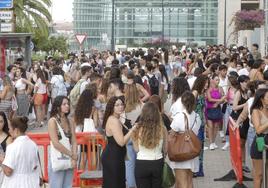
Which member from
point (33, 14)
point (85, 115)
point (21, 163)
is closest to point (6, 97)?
point (85, 115)

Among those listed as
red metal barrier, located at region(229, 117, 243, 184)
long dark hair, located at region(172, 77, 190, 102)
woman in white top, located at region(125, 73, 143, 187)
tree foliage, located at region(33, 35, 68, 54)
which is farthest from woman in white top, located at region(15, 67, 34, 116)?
tree foliage, located at region(33, 35, 68, 54)

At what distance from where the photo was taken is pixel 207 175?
12.4 m

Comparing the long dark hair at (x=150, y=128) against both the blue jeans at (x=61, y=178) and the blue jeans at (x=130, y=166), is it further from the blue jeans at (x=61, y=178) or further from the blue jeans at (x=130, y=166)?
the blue jeans at (x=130, y=166)

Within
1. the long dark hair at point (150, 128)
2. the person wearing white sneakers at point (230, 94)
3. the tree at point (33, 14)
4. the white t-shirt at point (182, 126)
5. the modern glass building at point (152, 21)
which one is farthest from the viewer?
the modern glass building at point (152, 21)

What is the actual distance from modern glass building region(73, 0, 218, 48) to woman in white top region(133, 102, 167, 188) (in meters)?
95.1

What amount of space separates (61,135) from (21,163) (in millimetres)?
1053

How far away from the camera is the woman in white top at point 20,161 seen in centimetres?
770

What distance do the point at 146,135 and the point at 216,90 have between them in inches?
251

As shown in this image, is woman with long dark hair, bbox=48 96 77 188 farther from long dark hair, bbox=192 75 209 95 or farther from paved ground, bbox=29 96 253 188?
long dark hair, bbox=192 75 209 95

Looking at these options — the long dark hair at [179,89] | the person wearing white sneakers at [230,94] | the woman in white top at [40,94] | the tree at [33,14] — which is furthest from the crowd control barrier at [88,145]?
the tree at [33,14]

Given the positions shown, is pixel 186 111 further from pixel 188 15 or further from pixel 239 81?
pixel 188 15

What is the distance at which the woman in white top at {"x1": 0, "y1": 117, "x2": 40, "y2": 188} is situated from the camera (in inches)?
303

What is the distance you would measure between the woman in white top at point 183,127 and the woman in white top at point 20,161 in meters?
2.20

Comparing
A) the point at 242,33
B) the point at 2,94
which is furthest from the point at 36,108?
the point at 242,33
